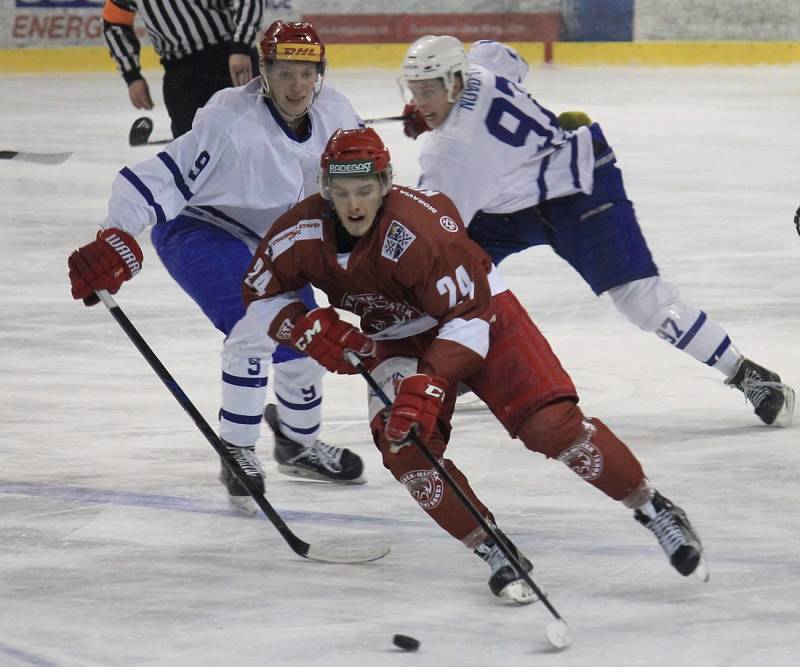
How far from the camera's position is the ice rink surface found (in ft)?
8.44

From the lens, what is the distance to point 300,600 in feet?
9.08

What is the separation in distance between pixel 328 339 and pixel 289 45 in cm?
78

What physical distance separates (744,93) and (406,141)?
331 centimetres

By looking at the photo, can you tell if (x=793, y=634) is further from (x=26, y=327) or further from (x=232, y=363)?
(x=26, y=327)

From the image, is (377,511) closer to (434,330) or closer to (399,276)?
(434,330)

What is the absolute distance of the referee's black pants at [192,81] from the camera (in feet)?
17.0

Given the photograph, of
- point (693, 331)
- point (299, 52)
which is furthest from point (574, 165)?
point (299, 52)

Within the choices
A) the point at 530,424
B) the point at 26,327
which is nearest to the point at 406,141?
the point at 26,327

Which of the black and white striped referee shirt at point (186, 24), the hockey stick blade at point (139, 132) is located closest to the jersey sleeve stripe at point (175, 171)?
the hockey stick blade at point (139, 132)

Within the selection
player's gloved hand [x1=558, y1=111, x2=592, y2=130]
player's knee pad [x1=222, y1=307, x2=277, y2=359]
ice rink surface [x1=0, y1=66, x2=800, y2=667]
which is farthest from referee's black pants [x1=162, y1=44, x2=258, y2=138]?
player's knee pad [x1=222, y1=307, x2=277, y2=359]

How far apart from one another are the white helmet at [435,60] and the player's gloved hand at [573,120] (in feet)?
1.77

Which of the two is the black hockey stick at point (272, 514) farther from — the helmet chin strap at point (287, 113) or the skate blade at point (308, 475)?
the helmet chin strap at point (287, 113)

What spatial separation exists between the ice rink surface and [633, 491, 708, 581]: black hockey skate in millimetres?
60

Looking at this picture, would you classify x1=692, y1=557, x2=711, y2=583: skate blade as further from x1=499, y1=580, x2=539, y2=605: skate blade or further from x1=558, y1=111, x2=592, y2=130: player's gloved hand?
x1=558, y1=111, x2=592, y2=130: player's gloved hand
